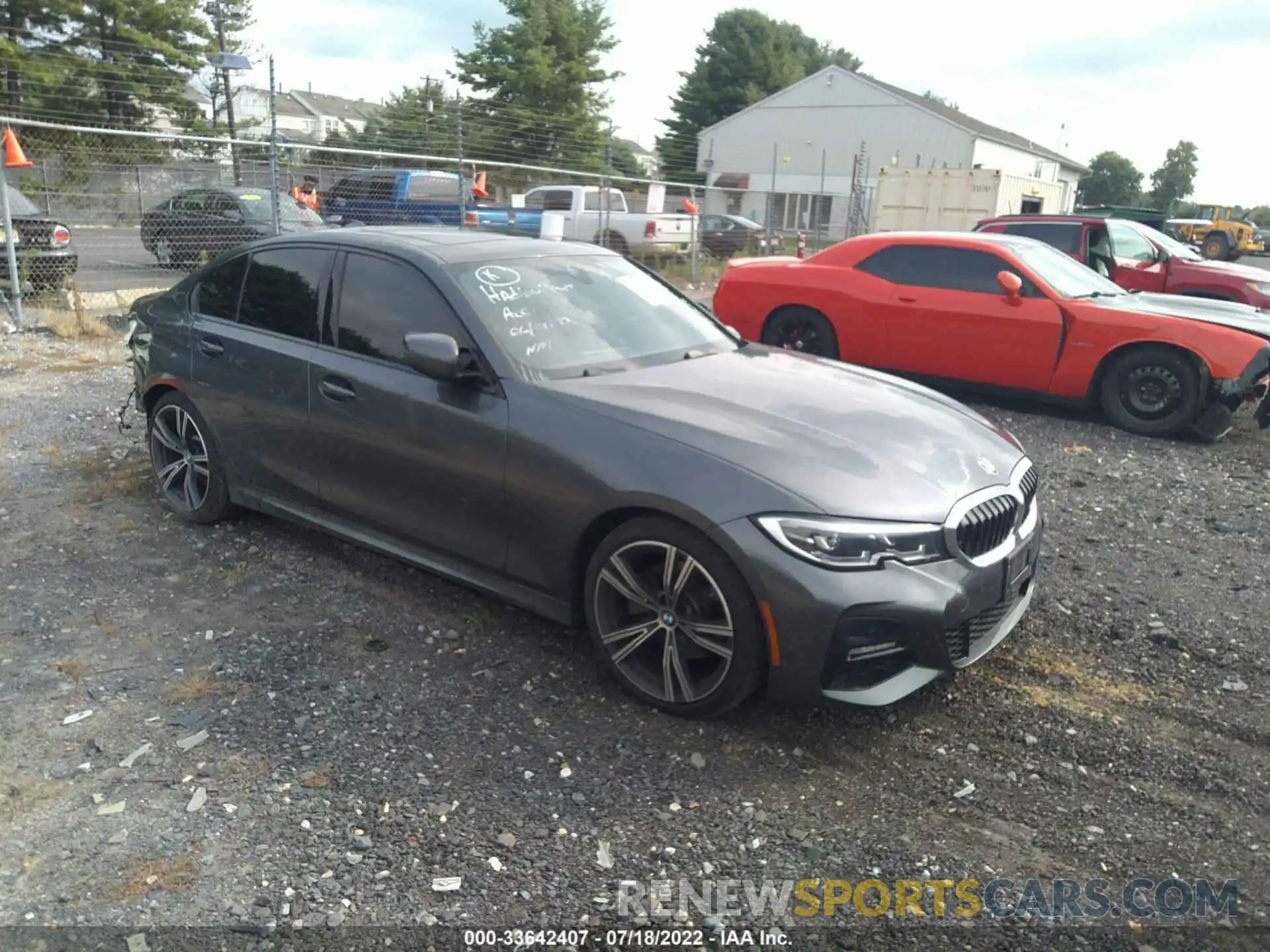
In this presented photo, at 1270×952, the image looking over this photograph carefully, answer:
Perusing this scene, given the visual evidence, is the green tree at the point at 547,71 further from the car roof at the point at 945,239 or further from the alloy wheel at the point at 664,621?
the alloy wheel at the point at 664,621

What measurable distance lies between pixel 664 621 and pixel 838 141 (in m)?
50.2

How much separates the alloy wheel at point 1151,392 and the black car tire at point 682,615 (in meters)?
5.70

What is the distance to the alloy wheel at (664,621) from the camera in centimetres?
325

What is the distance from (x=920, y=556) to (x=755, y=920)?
1.24 metres

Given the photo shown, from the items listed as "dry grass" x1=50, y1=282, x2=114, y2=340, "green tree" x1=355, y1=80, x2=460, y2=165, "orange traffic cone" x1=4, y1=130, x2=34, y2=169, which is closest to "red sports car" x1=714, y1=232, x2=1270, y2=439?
"dry grass" x1=50, y1=282, x2=114, y2=340

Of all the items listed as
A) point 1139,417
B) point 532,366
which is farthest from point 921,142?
point 532,366

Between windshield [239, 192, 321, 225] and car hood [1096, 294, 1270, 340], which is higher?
windshield [239, 192, 321, 225]

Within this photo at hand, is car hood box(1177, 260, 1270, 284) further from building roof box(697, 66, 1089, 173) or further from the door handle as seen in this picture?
building roof box(697, 66, 1089, 173)

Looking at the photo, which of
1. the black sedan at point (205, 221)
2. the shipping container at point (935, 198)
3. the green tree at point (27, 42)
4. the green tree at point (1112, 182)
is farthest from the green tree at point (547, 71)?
the green tree at point (1112, 182)

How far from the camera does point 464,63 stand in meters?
43.1

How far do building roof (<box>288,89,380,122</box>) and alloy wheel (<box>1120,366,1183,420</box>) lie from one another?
8085 centimetres

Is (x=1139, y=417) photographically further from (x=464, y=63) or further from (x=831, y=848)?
(x=464, y=63)

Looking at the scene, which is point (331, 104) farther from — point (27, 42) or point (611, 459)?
point (611, 459)

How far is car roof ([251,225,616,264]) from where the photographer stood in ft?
13.9
